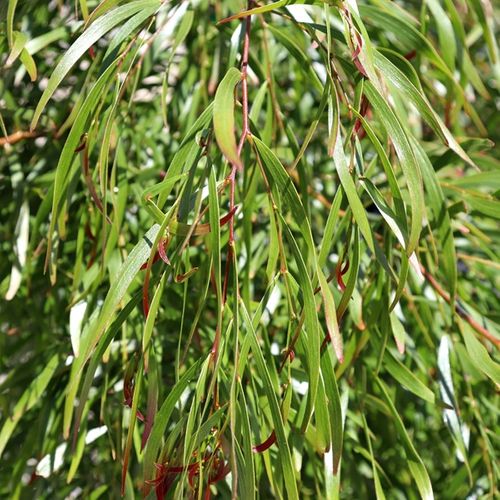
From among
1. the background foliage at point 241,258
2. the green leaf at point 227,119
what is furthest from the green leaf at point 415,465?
the green leaf at point 227,119

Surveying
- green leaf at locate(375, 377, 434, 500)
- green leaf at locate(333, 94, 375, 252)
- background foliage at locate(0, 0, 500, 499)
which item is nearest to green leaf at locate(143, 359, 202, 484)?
background foliage at locate(0, 0, 500, 499)

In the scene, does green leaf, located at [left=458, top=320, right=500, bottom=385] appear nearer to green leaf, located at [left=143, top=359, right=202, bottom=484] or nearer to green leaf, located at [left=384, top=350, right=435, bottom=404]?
green leaf, located at [left=384, top=350, right=435, bottom=404]

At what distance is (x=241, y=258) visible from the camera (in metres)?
0.82

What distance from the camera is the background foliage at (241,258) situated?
57cm

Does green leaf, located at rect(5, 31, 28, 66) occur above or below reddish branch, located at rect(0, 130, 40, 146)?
above

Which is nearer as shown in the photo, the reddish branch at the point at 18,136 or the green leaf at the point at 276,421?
the green leaf at the point at 276,421

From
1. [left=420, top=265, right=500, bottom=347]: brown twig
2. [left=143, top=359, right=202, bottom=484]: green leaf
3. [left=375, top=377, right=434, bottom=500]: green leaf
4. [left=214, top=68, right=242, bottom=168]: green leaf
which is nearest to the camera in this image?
[left=214, top=68, right=242, bottom=168]: green leaf

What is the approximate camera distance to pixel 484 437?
0.85 metres

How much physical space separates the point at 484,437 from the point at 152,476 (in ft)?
1.34

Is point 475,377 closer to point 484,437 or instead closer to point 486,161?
point 484,437

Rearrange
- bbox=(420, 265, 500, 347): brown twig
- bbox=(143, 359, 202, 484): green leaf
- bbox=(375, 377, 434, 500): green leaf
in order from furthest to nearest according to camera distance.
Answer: bbox=(420, 265, 500, 347): brown twig, bbox=(375, 377, 434, 500): green leaf, bbox=(143, 359, 202, 484): green leaf

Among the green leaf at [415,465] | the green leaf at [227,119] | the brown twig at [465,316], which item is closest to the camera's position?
the green leaf at [227,119]

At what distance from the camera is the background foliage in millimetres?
565

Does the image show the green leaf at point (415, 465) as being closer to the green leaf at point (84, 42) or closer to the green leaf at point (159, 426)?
the green leaf at point (159, 426)
